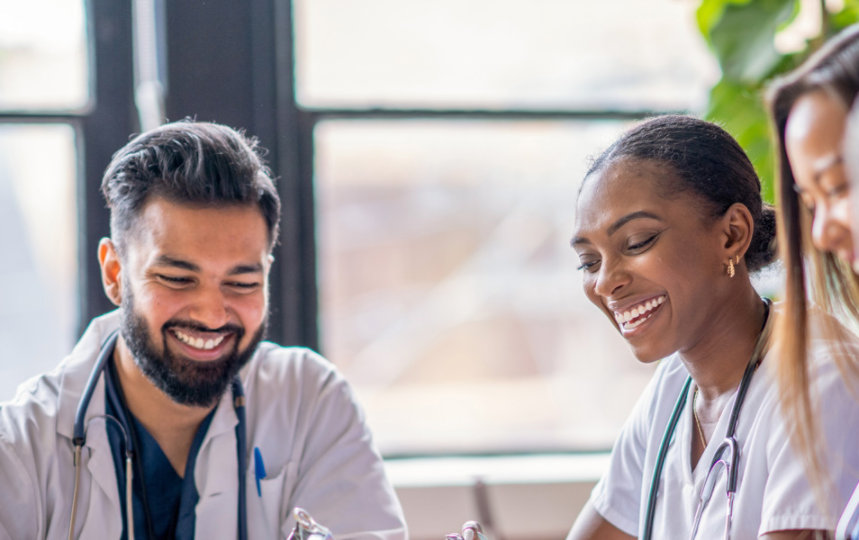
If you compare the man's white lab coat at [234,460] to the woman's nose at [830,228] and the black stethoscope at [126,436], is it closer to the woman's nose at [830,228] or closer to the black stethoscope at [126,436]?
the black stethoscope at [126,436]

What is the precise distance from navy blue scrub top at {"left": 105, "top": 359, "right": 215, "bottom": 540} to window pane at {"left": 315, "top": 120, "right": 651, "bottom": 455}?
967 millimetres

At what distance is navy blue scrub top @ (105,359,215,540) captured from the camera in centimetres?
156

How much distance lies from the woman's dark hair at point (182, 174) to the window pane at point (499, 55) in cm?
90

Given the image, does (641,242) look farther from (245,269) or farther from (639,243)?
(245,269)

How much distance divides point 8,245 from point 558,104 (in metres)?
1.56

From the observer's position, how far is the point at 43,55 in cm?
245

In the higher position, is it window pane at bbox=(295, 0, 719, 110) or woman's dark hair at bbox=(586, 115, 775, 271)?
window pane at bbox=(295, 0, 719, 110)

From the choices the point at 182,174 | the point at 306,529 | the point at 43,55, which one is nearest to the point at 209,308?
the point at 182,174

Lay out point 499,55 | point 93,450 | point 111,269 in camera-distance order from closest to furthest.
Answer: point 93,450
point 111,269
point 499,55

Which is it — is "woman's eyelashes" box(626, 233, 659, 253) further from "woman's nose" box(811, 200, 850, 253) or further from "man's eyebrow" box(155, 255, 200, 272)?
"man's eyebrow" box(155, 255, 200, 272)

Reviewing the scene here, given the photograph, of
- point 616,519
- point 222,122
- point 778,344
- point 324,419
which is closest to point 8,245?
point 222,122

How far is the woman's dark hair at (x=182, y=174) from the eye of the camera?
1.60m

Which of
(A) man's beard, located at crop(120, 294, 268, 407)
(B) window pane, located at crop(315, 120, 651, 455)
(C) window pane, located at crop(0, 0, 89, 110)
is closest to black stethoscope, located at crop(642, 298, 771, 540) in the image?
(A) man's beard, located at crop(120, 294, 268, 407)

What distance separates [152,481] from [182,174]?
1.78ft
